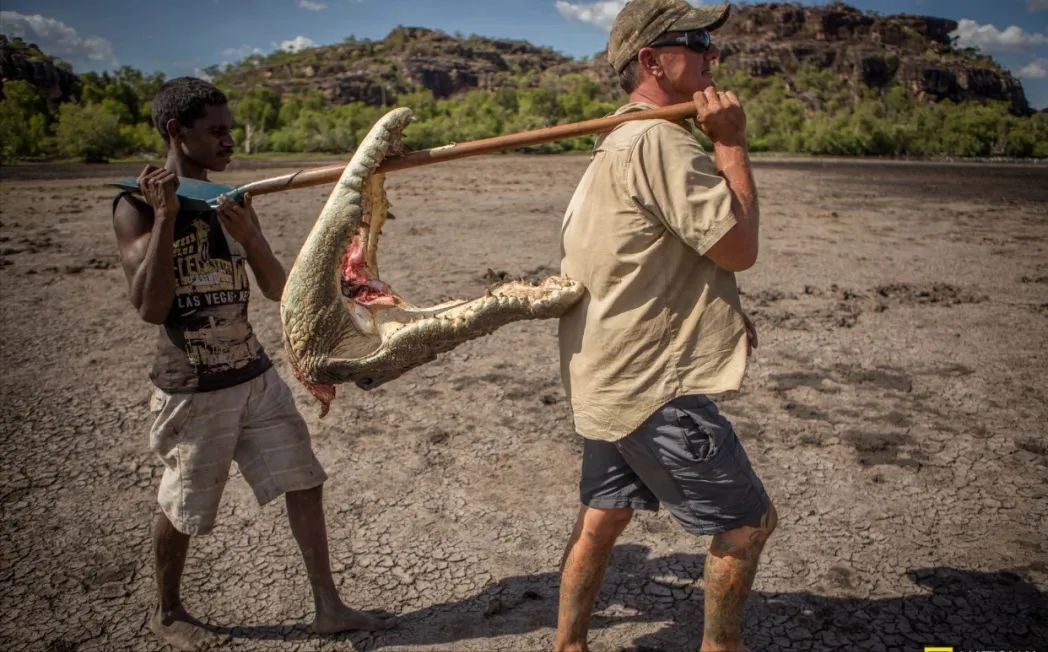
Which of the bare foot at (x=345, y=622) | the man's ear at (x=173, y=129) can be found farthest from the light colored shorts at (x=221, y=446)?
the man's ear at (x=173, y=129)

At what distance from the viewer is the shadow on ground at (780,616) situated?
2346mm

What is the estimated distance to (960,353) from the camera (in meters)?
5.11

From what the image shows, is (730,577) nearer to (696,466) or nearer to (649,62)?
(696,466)

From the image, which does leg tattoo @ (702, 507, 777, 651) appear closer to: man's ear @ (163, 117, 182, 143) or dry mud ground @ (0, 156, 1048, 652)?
dry mud ground @ (0, 156, 1048, 652)

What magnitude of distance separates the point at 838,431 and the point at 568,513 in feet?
5.74

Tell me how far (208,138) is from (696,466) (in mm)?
1838

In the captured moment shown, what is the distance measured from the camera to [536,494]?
3.31 meters

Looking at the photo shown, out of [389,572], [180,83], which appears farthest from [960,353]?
[180,83]

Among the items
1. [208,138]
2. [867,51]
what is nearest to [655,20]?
[208,138]

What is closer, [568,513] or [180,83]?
[180,83]

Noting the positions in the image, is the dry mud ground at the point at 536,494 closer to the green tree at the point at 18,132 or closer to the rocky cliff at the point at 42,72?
the green tree at the point at 18,132

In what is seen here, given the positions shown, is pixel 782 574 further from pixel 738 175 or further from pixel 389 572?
pixel 738 175

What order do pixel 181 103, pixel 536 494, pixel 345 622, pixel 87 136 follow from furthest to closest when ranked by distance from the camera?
pixel 87 136 < pixel 536 494 < pixel 345 622 < pixel 181 103

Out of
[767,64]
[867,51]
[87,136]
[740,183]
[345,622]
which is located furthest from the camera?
[867,51]
